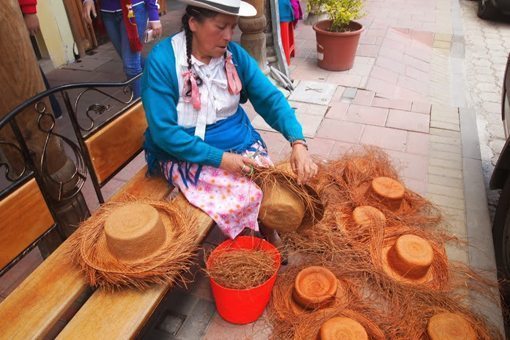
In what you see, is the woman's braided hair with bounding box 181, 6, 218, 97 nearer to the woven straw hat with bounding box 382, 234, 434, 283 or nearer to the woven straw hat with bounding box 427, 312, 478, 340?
the woven straw hat with bounding box 382, 234, 434, 283

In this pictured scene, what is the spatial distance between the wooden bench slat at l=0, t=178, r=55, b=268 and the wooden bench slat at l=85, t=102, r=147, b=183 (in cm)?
41

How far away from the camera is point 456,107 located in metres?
4.34

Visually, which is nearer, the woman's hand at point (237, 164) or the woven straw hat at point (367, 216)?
the woman's hand at point (237, 164)

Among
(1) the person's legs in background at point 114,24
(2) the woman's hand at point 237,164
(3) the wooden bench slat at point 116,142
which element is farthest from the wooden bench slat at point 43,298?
(1) the person's legs in background at point 114,24

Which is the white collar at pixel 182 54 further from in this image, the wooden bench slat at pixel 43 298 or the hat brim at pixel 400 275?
the hat brim at pixel 400 275

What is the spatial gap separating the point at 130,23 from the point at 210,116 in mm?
1793

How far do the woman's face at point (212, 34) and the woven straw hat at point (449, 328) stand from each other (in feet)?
5.81

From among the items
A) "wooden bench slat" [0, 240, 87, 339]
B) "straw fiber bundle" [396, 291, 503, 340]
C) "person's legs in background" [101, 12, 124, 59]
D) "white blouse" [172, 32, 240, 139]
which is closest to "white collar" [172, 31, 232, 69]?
"white blouse" [172, 32, 240, 139]

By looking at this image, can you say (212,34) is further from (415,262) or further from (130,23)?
(130,23)

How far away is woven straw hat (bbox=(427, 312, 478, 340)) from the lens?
76.4 inches

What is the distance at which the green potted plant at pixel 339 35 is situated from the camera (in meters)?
4.82

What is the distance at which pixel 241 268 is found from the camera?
6.95 ft

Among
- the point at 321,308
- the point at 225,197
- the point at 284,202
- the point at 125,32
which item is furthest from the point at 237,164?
the point at 125,32

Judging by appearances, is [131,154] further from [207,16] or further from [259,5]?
[259,5]
